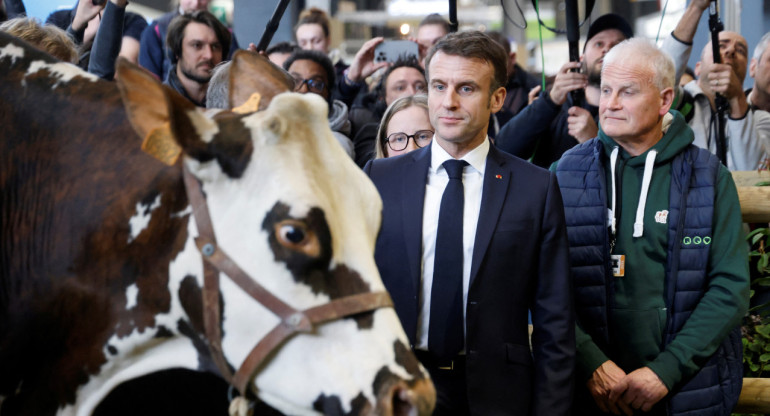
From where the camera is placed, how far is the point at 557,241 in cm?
259

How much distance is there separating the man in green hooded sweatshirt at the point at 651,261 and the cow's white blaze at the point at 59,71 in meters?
1.86

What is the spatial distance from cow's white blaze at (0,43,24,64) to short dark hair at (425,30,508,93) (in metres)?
1.41

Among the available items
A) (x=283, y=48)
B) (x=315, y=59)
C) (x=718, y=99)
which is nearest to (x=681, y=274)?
(x=718, y=99)

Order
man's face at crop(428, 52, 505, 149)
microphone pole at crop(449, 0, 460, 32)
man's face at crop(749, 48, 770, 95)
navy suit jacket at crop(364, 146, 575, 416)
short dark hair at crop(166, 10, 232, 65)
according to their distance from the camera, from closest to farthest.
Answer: navy suit jacket at crop(364, 146, 575, 416)
man's face at crop(428, 52, 505, 149)
microphone pole at crop(449, 0, 460, 32)
short dark hair at crop(166, 10, 232, 65)
man's face at crop(749, 48, 770, 95)

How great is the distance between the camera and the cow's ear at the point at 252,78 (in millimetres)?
1966

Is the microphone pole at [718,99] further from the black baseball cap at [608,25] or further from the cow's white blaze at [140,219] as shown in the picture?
the cow's white blaze at [140,219]

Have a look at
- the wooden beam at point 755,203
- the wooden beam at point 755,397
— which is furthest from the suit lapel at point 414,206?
the wooden beam at point 755,397

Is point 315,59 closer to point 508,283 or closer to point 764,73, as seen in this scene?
point 508,283

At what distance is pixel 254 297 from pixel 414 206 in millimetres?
1071

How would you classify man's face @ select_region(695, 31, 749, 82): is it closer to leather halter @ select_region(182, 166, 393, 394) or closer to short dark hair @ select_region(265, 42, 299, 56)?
short dark hair @ select_region(265, 42, 299, 56)

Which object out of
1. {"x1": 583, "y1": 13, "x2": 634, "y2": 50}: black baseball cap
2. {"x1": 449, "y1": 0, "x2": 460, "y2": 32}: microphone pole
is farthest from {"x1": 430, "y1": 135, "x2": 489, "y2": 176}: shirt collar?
{"x1": 583, "y1": 13, "x2": 634, "y2": 50}: black baseball cap

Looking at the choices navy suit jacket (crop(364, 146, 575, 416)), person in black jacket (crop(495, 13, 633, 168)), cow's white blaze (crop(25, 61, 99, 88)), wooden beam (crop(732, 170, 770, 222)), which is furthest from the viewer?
person in black jacket (crop(495, 13, 633, 168))

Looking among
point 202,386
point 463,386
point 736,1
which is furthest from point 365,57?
point 736,1

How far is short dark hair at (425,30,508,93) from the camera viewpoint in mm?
2725
